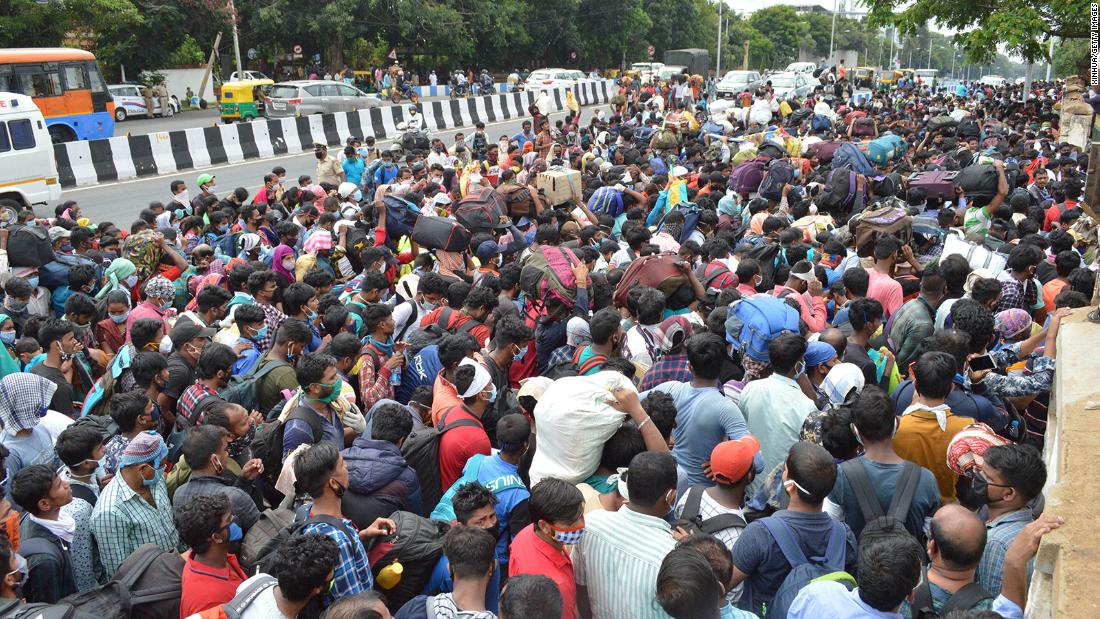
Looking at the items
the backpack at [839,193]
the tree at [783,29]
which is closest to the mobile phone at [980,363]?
the backpack at [839,193]

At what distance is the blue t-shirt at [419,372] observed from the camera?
5.38 metres

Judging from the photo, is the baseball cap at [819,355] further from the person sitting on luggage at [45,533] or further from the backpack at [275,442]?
the person sitting on luggage at [45,533]

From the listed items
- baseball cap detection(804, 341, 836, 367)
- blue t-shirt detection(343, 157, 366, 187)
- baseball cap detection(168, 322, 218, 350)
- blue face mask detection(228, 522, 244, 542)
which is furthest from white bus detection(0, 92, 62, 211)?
baseball cap detection(804, 341, 836, 367)

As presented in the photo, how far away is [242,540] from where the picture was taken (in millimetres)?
3787

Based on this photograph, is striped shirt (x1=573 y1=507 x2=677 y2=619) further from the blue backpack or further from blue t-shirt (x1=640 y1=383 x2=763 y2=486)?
blue t-shirt (x1=640 y1=383 x2=763 y2=486)

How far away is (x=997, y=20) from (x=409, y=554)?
15650 millimetres

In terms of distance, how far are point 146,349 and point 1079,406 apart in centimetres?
533

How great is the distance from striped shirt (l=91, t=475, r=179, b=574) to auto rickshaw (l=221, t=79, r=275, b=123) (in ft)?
94.1

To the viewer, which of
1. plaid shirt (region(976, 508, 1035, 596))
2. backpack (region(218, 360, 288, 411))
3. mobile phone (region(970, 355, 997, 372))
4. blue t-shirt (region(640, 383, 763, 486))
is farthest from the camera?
backpack (region(218, 360, 288, 411))

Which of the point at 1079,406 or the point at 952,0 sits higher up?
the point at 952,0

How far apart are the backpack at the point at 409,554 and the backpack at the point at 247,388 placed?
1.88 m

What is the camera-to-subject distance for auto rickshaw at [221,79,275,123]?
3036 cm

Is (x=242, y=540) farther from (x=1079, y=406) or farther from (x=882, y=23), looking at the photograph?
(x=882, y=23)

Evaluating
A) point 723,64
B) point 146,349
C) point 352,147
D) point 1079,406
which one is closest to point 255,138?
point 352,147
